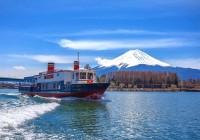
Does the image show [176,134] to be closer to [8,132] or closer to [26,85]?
[8,132]

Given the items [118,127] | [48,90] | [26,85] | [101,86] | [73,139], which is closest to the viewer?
[73,139]

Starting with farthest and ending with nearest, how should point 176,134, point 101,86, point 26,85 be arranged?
point 26,85
point 101,86
point 176,134

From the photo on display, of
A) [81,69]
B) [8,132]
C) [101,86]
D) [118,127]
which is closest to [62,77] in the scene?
[81,69]

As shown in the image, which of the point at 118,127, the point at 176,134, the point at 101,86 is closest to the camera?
the point at 176,134

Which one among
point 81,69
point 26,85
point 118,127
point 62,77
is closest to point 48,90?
point 62,77

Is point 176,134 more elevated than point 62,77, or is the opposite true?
point 62,77

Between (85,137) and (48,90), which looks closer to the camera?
(85,137)

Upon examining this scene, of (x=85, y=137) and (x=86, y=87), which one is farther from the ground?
(x=86, y=87)

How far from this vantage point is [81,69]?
208ft

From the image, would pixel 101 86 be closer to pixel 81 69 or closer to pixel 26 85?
pixel 81 69

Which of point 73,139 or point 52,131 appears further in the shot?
point 52,131

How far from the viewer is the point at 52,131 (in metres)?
23.5

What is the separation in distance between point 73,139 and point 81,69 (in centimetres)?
4282

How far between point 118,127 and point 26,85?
7098 cm
